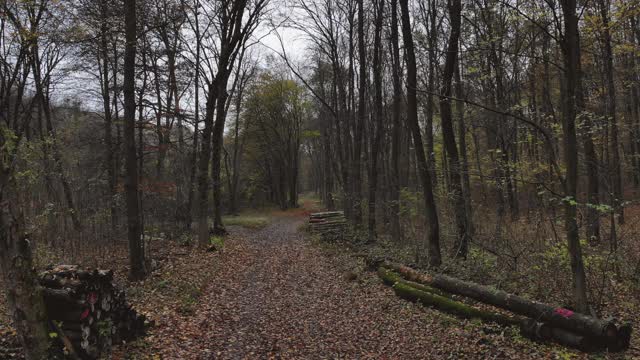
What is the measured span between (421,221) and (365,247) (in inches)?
135

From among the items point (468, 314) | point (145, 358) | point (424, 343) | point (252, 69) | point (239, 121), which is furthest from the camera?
point (239, 121)

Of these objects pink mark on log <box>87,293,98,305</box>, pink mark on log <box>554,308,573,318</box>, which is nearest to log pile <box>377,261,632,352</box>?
pink mark on log <box>554,308,573,318</box>

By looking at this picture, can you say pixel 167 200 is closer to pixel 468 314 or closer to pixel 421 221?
pixel 421 221

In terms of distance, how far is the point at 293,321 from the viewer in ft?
25.3

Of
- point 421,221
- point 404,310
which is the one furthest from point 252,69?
point 404,310

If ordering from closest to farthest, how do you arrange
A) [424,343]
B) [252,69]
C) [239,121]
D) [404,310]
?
[424,343] → [404,310] → [252,69] → [239,121]

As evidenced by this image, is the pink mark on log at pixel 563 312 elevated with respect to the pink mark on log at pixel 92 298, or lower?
lower

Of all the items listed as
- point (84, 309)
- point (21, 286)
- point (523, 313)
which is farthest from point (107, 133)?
point (523, 313)

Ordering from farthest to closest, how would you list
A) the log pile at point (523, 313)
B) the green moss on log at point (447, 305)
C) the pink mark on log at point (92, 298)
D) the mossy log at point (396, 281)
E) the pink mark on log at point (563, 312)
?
the mossy log at point (396, 281) → the green moss on log at point (447, 305) → the pink mark on log at point (563, 312) → the log pile at point (523, 313) → the pink mark on log at point (92, 298)

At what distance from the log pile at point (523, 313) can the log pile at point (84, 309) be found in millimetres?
6051

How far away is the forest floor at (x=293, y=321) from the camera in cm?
609

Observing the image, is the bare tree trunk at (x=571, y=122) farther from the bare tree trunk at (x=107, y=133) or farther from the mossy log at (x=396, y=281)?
the bare tree trunk at (x=107, y=133)

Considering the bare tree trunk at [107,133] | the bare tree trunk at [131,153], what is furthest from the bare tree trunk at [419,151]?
the bare tree trunk at [107,133]

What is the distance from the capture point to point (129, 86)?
967cm
